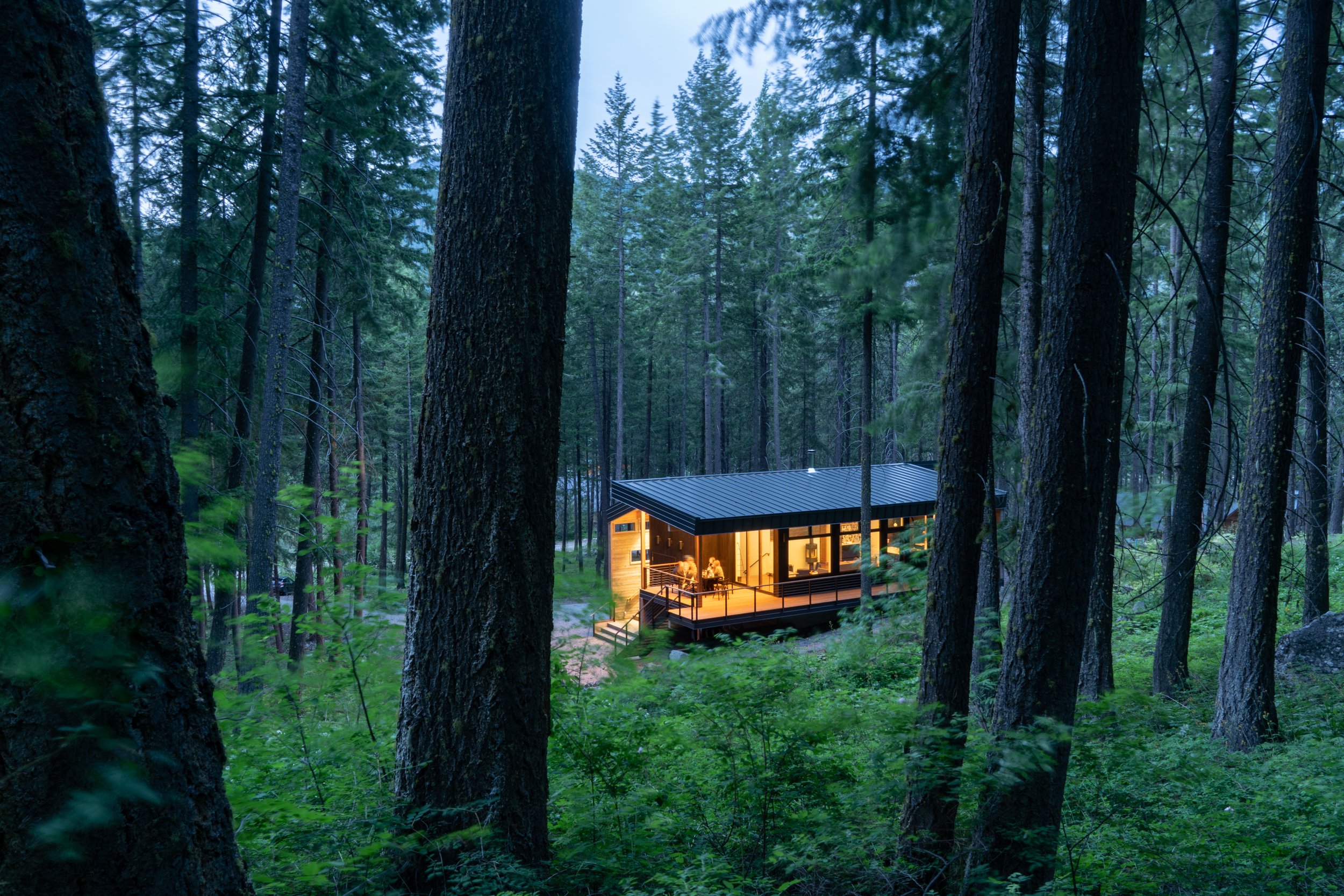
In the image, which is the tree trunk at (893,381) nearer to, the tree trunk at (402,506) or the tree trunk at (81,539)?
the tree trunk at (402,506)

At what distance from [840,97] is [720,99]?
47.8ft

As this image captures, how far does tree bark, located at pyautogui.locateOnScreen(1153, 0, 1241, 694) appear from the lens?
7.25 m

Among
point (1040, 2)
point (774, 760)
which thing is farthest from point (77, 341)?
point (1040, 2)

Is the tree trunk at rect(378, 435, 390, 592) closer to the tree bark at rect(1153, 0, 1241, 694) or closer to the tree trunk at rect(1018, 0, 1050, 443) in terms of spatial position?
the tree trunk at rect(1018, 0, 1050, 443)

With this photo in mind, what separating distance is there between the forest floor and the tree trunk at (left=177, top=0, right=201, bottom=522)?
4.96 metres

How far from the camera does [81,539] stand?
1.29 metres

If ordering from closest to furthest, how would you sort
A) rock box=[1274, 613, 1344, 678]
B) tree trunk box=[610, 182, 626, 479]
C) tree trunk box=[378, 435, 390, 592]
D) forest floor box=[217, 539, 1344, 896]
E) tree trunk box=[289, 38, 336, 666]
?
forest floor box=[217, 539, 1344, 896], tree trunk box=[378, 435, 390, 592], rock box=[1274, 613, 1344, 678], tree trunk box=[289, 38, 336, 666], tree trunk box=[610, 182, 626, 479]

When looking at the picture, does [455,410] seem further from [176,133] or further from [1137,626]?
[1137,626]

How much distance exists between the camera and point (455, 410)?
2.80 meters

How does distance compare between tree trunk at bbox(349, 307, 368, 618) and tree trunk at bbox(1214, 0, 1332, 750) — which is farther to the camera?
tree trunk at bbox(1214, 0, 1332, 750)

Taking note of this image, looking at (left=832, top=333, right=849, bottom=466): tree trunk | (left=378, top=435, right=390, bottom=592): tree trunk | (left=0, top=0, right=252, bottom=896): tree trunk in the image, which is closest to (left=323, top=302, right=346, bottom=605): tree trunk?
(left=378, top=435, right=390, bottom=592): tree trunk

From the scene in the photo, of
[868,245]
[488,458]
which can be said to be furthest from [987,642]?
[488,458]

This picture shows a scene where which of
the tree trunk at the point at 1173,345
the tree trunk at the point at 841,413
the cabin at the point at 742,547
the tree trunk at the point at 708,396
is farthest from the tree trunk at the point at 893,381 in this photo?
the tree trunk at the point at 1173,345

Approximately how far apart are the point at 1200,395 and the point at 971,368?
4.77 meters
